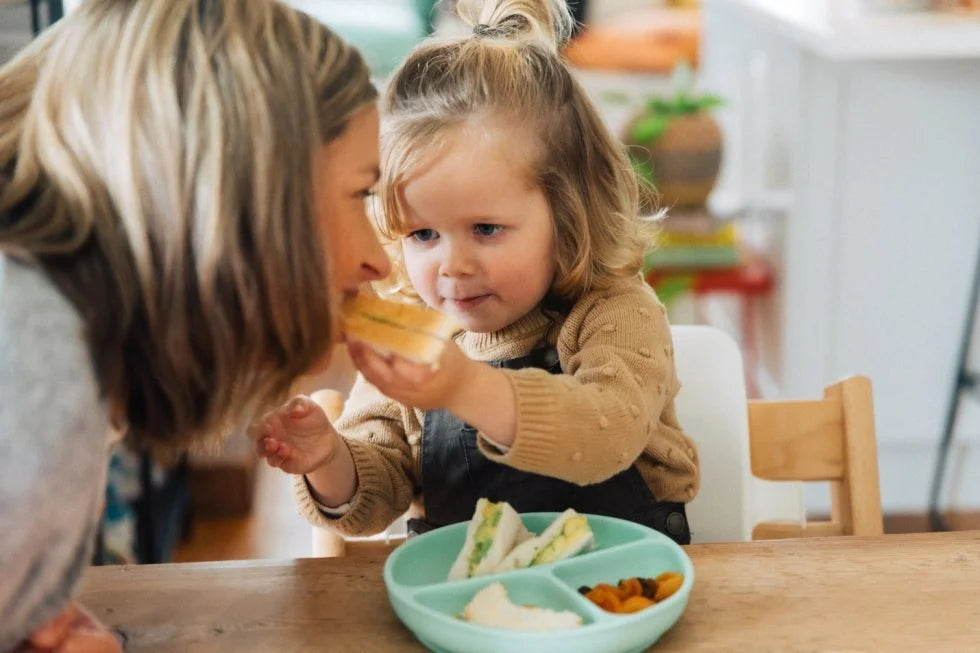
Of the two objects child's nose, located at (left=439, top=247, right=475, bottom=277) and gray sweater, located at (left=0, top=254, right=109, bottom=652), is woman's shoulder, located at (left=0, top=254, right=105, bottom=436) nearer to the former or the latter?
gray sweater, located at (left=0, top=254, right=109, bottom=652)

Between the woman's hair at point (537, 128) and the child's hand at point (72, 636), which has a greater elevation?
the woman's hair at point (537, 128)

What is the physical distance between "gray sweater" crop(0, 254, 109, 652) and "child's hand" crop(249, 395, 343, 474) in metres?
0.35

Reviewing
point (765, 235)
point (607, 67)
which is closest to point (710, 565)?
point (765, 235)

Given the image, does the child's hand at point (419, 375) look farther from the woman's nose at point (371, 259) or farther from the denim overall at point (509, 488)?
the denim overall at point (509, 488)

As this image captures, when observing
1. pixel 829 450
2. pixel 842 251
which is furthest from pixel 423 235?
pixel 842 251

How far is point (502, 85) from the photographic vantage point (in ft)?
4.09

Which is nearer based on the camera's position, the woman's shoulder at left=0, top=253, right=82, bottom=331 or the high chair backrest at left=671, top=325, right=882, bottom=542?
the woman's shoulder at left=0, top=253, right=82, bottom=331

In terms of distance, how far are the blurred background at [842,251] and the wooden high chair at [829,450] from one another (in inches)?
→ 49.1

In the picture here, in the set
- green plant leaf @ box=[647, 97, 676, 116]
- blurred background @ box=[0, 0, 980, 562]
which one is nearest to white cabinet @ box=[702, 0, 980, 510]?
blurred background @ box=[0, 0, 980, 562]

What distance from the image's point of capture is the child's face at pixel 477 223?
1.22 m

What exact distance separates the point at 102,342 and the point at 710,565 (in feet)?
1.73

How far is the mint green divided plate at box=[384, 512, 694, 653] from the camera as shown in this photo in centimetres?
85

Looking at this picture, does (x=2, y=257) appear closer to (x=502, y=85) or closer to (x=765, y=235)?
(x=502, y=85)

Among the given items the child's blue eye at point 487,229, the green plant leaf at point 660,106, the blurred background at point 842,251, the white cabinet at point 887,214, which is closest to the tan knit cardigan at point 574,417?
the child's blue eye at point 487,229
